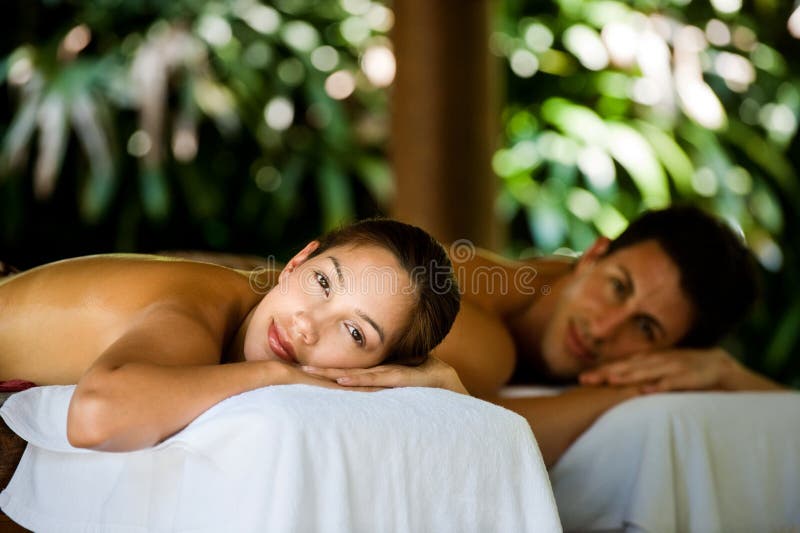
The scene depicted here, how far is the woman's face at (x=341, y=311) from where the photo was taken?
1.55 m

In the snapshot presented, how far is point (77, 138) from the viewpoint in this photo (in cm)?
408

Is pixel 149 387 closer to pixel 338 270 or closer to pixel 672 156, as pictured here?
pixel 338 270

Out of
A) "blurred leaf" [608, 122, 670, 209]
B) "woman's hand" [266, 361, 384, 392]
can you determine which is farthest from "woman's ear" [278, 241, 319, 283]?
"blurred leaf" [608, 122, 670, 209]

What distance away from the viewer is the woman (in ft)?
4.63

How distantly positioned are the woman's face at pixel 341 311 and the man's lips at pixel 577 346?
94 cm

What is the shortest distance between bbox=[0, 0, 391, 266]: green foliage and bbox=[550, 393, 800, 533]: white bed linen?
213 cm

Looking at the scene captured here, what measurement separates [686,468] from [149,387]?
3.63ft

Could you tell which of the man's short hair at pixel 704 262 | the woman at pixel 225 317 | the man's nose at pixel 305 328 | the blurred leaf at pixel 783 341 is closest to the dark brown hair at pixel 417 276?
the woman at pixel 225 317

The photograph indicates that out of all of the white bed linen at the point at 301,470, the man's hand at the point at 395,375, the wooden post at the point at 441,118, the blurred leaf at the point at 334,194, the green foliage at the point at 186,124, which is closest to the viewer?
the white bed linen at the point at 301,470

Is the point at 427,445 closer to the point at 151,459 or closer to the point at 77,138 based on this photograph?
the point at 151,459

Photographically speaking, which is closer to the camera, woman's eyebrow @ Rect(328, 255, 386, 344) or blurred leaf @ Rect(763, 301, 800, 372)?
woman's eyebrow @ Rect(328, 255, 386, 344)

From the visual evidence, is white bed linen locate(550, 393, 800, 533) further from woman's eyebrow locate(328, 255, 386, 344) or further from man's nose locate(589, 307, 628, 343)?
woman's eyebrow locate(328, 255, 386, 344)

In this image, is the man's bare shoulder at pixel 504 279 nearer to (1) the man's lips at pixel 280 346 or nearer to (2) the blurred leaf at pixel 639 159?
(1) the man's lips at pixel 280 346

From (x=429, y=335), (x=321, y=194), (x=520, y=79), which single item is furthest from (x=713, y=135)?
(x=429, y=335)
